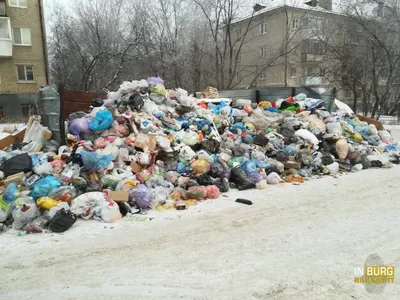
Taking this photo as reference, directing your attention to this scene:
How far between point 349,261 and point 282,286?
729 mm

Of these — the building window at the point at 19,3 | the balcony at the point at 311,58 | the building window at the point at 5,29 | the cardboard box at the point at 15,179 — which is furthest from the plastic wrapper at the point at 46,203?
the balcony at the point at 311,58

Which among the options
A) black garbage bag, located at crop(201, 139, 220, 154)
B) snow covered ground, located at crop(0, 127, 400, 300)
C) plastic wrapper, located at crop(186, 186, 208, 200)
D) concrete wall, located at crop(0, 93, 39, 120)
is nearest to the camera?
snow covered ground, located at crop(0, 127, 400, 300)

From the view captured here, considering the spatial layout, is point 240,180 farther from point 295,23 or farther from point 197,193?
point 295,23

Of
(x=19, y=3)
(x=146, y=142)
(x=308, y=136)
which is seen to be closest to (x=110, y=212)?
(x=146, y=142)

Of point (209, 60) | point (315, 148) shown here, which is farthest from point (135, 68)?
point (315, 148)

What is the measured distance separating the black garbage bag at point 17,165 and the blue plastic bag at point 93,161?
868 mm

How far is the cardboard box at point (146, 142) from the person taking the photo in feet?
16.6

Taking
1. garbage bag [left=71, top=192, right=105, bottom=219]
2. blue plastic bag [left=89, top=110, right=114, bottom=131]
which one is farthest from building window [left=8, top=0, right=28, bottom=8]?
garbage bag [left=71, top=192, right=105, bottom=219]

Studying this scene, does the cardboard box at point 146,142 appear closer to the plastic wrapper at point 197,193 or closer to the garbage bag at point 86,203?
the plastic wrapper at point 197,193

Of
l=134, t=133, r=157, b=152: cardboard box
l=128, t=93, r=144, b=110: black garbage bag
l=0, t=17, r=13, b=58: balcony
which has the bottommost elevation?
l=134, t=133, r=157, b=152: cardboard box

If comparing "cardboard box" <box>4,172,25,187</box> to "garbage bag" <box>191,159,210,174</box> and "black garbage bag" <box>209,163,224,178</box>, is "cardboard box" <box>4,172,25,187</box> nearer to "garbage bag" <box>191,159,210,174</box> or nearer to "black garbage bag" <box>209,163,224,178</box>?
"garbage bag" <box>191,159,210,174</box>

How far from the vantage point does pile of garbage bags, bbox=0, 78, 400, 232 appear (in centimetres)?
384

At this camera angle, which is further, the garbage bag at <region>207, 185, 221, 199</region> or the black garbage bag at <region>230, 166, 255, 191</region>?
the black garbage bag at <region>230, 166, 255, 191</region>

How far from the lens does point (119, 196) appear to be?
3893 mm
